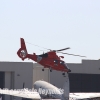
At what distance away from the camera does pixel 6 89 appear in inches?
4678

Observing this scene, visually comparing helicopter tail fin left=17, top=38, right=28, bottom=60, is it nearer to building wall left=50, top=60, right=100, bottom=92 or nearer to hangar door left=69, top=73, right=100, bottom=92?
building wall left=50, top=60, right=100, bottom=92

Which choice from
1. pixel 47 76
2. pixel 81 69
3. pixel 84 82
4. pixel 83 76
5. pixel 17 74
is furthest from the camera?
pixel 47 76

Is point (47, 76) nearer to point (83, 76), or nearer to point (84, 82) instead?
point (83, 76)

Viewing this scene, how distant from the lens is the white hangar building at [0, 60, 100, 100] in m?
121

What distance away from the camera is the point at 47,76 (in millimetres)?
129125

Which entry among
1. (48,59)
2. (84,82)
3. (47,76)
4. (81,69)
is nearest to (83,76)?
(84,82)

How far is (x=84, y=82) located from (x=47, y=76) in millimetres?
8023

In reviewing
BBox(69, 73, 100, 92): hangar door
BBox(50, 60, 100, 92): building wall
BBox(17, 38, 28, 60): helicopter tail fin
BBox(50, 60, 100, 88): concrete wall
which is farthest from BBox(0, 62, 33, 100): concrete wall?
BBox(17, 38, 28, 60): helicopter tail fin

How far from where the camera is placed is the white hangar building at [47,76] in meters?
121

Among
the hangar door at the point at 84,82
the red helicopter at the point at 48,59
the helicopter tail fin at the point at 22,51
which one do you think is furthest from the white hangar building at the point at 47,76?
the red helicopter at the point at 48,59

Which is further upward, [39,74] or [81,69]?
[81,69]

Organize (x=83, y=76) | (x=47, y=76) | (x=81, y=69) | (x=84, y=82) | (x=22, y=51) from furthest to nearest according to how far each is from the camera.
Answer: (x=47, y=76) → (x=84, y=82) → (x=83, y=76) → (x=81, y=69) → (x=22, y=51)

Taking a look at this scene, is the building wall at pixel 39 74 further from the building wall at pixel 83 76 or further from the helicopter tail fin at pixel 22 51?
the helicopter tail fin at pixel 22 51

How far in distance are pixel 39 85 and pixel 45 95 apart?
3.85 metres
